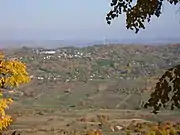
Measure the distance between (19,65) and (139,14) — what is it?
9.12ft

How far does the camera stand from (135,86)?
105 m

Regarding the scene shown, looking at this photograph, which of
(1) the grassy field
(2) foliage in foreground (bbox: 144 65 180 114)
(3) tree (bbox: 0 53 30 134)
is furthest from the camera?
(1) the grassy field

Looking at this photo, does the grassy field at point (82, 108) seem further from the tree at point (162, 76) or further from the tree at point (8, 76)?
the tree at point (162, 76)

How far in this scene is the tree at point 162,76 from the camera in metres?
4.50

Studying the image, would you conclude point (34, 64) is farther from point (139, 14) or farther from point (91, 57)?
point (139, 14)

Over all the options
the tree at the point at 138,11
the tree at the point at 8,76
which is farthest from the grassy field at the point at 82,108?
the tree at the point at 138,11

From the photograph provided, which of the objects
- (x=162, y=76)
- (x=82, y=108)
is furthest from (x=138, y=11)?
(x=82, y=108)

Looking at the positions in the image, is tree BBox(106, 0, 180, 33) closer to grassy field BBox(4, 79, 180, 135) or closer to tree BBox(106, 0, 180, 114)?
tree BBox(106, 0, 180, 114)

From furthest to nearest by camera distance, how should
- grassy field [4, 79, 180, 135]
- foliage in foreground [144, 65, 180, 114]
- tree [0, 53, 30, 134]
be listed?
grassy field [4, 79, 180, 135]
tree [0, 53, 30, 134]
foliage in foreground [144, 65, 180, 114]

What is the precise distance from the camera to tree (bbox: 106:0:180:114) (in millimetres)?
4496

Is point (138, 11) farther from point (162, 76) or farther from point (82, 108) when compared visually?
point (82, 108)

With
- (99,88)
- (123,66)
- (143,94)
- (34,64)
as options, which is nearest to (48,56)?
(34,64)

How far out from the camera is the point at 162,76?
4.51 meters

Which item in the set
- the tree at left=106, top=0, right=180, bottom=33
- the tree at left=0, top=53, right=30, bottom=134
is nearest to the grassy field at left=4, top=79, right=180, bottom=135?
the tree at left=0, top=53, right=30, bottom=134
